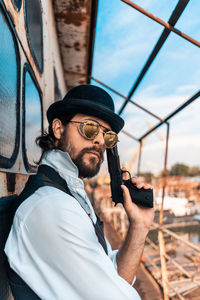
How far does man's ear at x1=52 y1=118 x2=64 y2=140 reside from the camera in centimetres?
159

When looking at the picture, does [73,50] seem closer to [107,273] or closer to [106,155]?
[106,155]

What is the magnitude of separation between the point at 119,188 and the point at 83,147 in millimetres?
346

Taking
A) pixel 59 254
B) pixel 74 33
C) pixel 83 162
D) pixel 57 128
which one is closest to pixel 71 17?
pixel 74 33

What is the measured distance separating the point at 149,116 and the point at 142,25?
150 cm

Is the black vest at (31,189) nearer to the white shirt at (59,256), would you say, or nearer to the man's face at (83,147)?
the white shirt at (59,256)

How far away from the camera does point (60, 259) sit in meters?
0.82

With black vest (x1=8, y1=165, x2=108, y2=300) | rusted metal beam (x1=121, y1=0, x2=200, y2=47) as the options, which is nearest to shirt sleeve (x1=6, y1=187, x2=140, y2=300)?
black vest (x1=8, y1=165, x2=108, y2=300)

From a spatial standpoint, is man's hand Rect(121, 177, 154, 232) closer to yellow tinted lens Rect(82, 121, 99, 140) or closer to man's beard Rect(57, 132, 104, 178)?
man's beard Rect(57, 132, 104, 178)

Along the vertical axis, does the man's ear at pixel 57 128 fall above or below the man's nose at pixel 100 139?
above

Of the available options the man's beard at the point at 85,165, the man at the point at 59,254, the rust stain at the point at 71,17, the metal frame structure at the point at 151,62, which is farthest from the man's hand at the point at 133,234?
the rust stain at the point at 71,17

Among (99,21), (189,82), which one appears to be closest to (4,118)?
(189,82)

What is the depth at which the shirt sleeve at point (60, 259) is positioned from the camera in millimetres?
814

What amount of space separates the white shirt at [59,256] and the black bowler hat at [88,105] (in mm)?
699

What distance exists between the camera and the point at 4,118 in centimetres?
114
